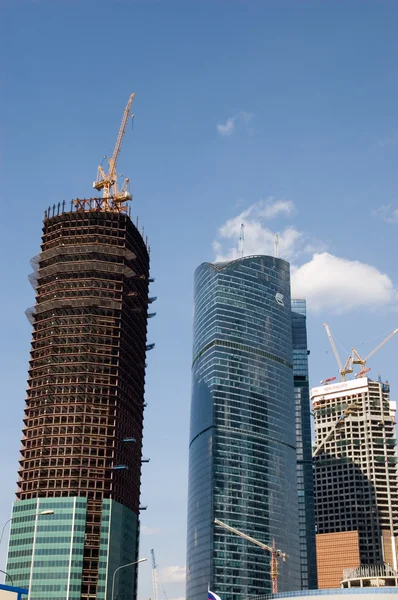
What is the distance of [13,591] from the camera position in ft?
341

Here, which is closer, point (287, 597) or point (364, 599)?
point (364, 599)

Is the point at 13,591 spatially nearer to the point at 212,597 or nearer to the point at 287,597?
the point at 212,597

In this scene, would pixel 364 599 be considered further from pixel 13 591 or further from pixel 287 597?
pixel 13 591

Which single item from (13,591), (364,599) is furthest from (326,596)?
(13,591)

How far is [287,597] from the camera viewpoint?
652 feet

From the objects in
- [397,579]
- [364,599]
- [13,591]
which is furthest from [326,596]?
[13,591]

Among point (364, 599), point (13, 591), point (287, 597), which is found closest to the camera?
point (13, 591)

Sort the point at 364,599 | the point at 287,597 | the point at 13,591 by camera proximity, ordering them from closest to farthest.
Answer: the point at 13,591 → the point at 364,599 → the point at 287,597

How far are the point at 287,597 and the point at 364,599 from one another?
24.1 meters

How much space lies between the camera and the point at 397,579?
655 feet

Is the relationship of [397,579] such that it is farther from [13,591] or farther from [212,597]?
[13,591]

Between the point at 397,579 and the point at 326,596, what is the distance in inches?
981

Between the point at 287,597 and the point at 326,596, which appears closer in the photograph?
the point at 326,596

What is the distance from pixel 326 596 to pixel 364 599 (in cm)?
869
